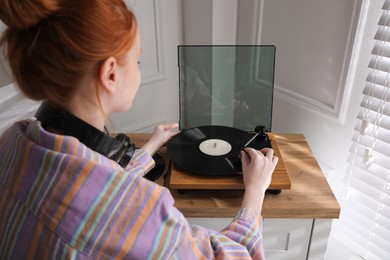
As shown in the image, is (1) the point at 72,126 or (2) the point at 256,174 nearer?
(1) the point at 72,126

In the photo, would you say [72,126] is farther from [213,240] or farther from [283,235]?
[283,235]

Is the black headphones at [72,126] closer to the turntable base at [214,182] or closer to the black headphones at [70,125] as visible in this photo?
the black headphones at [70,125]

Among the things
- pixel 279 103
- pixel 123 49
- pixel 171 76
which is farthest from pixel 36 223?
pixel 171 76

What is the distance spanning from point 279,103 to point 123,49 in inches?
41.3

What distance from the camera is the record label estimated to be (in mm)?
982

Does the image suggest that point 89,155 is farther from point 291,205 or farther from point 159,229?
point 291,205

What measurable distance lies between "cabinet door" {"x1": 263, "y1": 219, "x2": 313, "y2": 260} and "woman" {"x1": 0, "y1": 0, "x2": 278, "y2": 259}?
0.33 m

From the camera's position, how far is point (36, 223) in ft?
1.72

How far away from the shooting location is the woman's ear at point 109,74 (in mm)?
601

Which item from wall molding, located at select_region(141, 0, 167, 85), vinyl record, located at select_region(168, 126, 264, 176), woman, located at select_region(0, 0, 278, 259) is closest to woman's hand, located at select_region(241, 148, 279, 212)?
vinyl record, located at select_region(168, 126, 264, 176)

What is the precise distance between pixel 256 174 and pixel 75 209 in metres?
0.46

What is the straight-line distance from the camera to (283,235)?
37.7 inches

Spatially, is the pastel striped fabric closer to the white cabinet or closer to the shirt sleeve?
the shirt sleeve

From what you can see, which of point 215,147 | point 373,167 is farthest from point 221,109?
point 373,167
